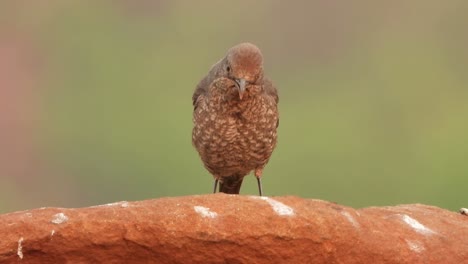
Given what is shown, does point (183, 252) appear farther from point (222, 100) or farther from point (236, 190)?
point (236, 190)

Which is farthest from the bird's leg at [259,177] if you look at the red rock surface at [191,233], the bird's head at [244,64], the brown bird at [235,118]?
the red rock surface at [191,233]

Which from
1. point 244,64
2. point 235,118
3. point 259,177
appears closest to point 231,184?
point 259,177

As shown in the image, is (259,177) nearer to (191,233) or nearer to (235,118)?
(235,118)

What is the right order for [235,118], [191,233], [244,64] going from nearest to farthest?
[191,233], [244,64], [235,118]

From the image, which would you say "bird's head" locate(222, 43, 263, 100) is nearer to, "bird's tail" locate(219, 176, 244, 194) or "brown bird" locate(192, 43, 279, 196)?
"brown bird" locate(192, 43, 279, 196)

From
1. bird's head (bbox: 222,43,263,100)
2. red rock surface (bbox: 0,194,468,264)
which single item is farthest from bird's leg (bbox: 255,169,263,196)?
red rock surface (bbox: 0,194,468,264)

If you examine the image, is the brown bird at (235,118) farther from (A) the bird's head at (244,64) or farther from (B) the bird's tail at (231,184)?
(B) the bird's tail at (231,184)

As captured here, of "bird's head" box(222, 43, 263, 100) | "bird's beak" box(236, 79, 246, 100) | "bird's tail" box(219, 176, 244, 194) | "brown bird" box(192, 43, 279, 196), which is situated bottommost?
"bird's tail" box(219, 176, 244, 194)
